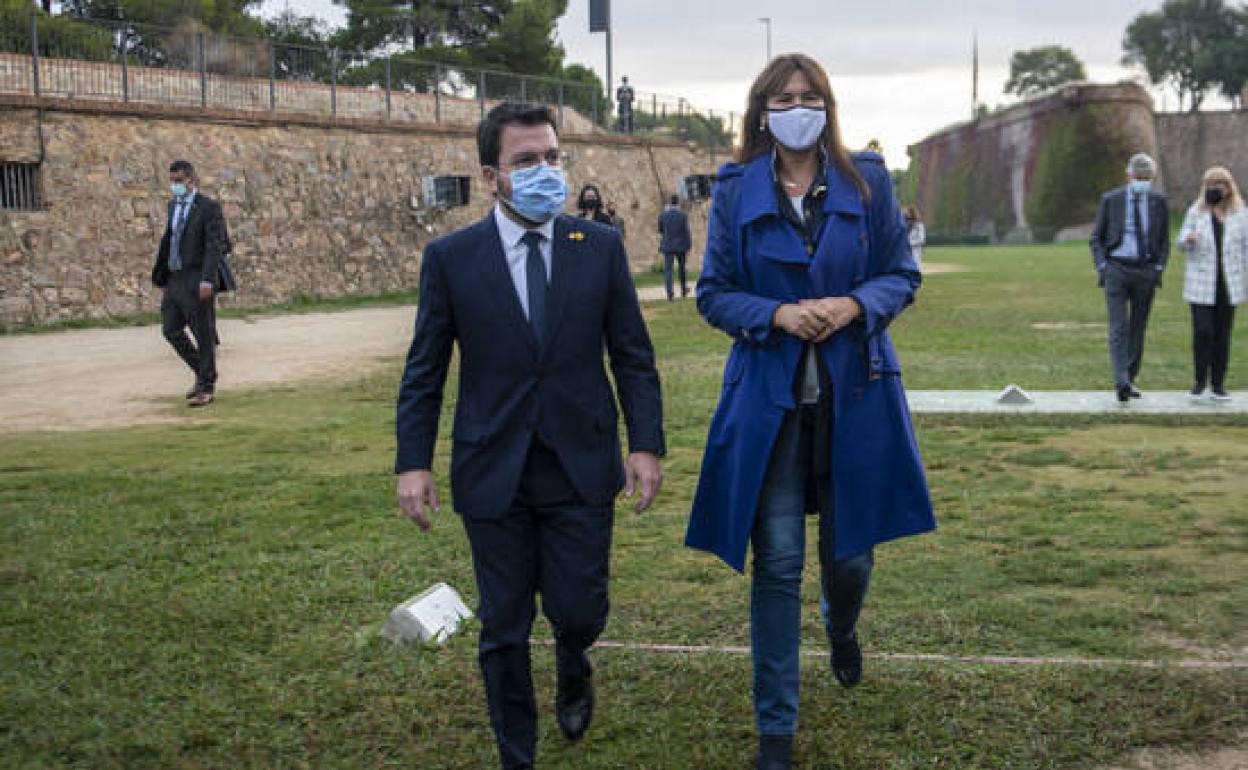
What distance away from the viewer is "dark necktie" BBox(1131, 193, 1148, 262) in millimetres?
10055

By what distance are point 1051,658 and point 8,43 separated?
22.3 m

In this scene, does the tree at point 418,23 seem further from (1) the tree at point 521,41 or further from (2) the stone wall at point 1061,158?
(2) the stone wall at point 1061,158

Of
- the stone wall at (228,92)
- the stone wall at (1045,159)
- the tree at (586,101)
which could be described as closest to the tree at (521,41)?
the tree at (586,101)

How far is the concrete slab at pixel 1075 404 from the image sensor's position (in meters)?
9.63

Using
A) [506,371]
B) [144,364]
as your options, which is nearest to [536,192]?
[506,371]

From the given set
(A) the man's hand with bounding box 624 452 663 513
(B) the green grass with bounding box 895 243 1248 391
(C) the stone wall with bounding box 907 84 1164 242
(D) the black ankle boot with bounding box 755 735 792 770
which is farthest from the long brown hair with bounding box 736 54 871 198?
(C) the stone wall with bounding box 907 84 1164 242

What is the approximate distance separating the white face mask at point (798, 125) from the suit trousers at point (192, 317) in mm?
8333

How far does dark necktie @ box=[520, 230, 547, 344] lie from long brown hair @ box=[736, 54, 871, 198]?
71 cm

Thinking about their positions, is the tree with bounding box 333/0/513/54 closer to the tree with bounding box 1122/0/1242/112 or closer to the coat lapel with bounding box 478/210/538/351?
the coat lapel with bounding box 478/210/538/351

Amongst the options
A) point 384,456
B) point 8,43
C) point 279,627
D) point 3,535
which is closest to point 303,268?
point 8,43

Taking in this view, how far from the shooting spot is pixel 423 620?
4.59m

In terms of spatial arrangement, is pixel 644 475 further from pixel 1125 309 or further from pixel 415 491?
pixel 1125 309

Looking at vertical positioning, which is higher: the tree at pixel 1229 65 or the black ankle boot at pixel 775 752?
the tree at pixel 1229 65

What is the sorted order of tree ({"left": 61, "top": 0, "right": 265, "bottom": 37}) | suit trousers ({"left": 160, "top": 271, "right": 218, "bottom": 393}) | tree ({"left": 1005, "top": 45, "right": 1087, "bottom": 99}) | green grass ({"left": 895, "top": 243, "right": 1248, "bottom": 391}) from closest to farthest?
suit trousers ({"left": 160, "top": 271, "right": 218, "bottom": 393})
green grass ({"left": 895, "top": 243, "right": 1248, "bottom": 391})
tree ({"left": 61, "top": 0, "right": 265, "bottom": 37})
tree ({"left": 1005, "top": 45, "right": 1087, "bottom": 99})
